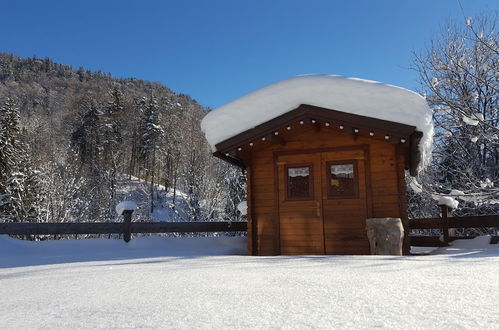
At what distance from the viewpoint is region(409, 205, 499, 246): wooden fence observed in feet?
29.7

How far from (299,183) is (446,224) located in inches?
168

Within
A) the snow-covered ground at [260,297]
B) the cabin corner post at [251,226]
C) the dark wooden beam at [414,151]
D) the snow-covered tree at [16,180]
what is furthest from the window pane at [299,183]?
the snow-covered tree at [16,180]

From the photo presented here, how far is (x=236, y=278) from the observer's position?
377 cm

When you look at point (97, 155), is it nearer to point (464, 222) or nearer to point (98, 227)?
point (98, 227)

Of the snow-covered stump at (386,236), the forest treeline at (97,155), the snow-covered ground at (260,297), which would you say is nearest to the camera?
the snow-covered ground at (260,297)

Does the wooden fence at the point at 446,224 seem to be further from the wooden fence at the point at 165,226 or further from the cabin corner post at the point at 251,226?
the cabin corner post at the point at 251,226

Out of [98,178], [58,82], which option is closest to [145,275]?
[98,178]

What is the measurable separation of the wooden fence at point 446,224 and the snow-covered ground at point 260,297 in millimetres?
5354

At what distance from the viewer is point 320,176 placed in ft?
28.9

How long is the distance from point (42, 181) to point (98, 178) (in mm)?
13097

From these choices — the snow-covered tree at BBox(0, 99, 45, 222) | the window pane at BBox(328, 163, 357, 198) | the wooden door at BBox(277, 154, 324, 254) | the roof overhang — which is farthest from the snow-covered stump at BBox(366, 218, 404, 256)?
the snow-covered tree at BBox(0, 99, 45, 222)

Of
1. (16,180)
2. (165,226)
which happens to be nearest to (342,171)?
(165,226)

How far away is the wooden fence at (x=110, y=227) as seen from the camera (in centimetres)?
816

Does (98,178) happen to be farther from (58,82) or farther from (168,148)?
(58,82)
